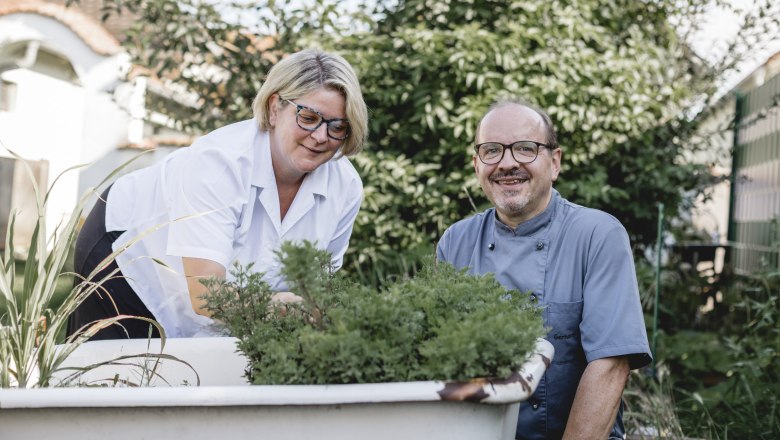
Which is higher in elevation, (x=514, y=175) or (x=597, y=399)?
(x=514, y=175)

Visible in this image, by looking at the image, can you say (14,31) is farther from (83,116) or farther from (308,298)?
(308,298)

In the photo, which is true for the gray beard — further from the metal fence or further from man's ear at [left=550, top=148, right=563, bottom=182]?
the metal fence

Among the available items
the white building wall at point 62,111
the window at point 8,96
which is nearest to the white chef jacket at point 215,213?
the white building wall at point 62,111

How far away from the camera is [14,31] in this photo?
924 centimetres

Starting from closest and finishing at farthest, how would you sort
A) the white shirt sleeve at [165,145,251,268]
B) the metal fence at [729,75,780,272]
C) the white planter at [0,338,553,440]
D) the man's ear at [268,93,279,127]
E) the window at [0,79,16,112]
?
the white planter at [0,338,553,440] < the white shirt sleeve at [165,145,251,268] < the man's ear at [268,93,279,127] < the metal fence at [729,75,780,272] < the window at [0,79,16,112]

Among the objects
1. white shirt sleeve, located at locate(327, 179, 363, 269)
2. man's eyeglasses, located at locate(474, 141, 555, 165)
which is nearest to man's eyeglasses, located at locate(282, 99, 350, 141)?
white shirt sleeve, located at locate(327, 179, 363, 269)

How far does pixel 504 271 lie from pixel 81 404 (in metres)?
1.14

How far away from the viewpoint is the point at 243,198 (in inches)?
83.9

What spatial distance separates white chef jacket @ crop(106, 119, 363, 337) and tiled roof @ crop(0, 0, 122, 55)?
297 inches

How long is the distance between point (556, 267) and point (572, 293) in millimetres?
80

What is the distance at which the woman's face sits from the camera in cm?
217

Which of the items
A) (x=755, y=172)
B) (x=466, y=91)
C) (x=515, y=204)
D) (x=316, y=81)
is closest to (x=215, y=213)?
(x=316, y=81)

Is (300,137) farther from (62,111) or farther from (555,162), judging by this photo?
(62,111)

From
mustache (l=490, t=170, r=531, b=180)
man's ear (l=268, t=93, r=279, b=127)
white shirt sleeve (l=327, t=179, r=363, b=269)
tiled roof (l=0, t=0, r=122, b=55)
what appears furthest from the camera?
tiled roof (l=0, t=0, r=122, b=55)
